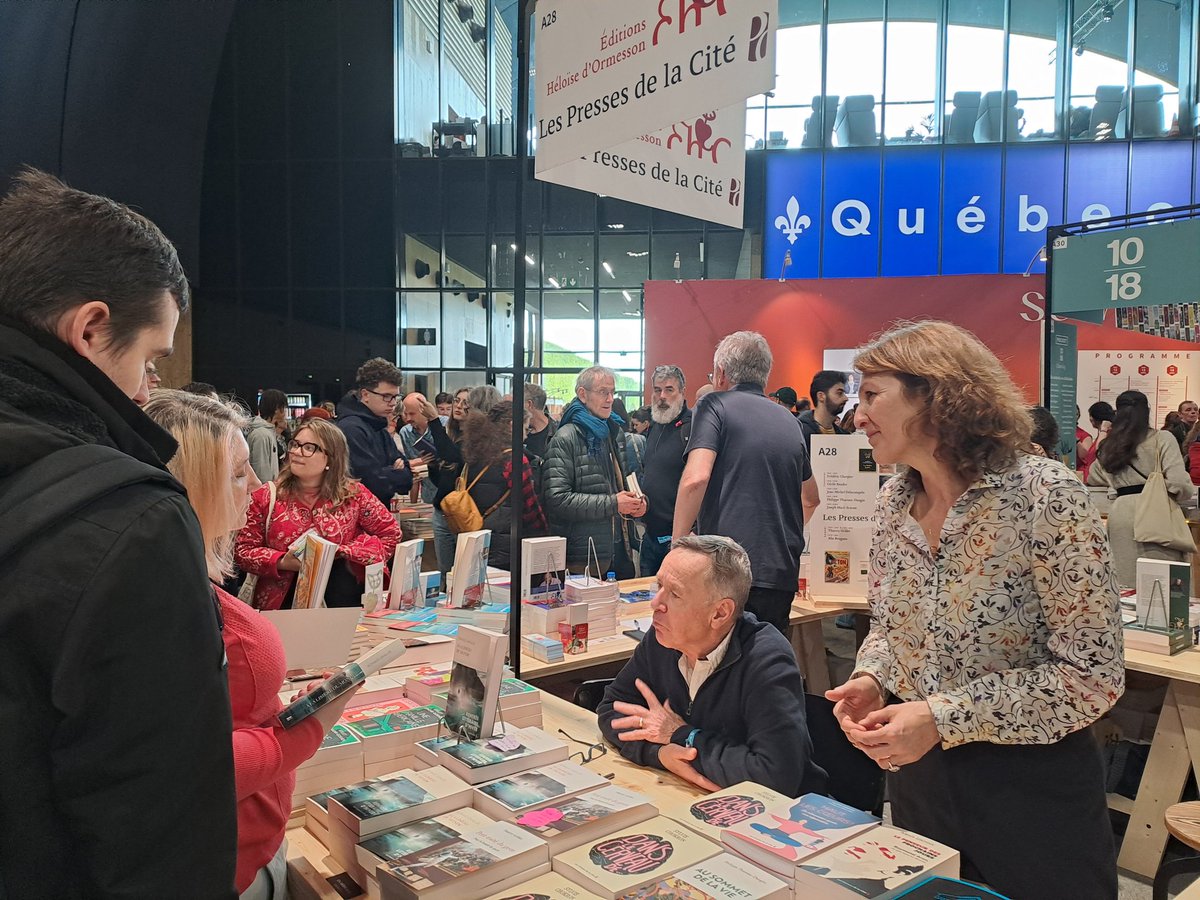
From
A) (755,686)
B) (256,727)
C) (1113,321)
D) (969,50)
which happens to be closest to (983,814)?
(755,686)

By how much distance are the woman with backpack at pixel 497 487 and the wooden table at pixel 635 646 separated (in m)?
0.62

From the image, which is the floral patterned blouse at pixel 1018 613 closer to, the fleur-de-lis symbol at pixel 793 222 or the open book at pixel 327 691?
the open book at pixel 327 691

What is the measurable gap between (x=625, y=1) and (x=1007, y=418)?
125 cm

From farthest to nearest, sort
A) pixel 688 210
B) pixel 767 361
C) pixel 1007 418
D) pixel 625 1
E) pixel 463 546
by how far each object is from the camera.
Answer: pixel 767 361 < pixel 463 546 < pixel 688 210 < pixel 625 1 < pixel 1007 418

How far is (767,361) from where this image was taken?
3848 millimetres

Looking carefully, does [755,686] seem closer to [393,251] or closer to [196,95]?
[196,95]

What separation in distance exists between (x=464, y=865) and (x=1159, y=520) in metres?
5.24

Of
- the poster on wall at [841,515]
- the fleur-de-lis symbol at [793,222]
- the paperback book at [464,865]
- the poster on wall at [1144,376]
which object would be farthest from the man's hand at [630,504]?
the fleur-de-lis symbol at [793,222]

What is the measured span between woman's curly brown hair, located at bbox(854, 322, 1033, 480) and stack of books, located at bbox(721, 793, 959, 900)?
0.71 metres

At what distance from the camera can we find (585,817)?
1623 mm

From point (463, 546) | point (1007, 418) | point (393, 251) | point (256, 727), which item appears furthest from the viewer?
point (393, 251)

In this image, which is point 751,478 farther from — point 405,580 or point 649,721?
point 649,721

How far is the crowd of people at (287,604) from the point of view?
86cm

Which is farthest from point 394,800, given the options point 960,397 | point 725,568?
point 960,397
